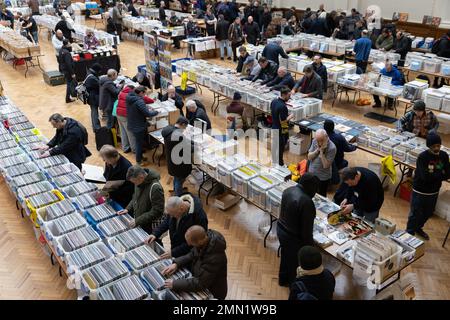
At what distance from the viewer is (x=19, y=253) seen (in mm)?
5832

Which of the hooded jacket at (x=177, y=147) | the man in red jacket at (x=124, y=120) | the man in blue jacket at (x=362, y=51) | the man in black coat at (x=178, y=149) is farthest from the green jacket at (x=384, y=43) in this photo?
the hooded jacket at (x=177, y=147)

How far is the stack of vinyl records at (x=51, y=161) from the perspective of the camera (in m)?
6.00

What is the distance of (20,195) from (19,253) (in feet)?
3.25

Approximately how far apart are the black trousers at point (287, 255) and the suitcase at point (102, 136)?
4841mm

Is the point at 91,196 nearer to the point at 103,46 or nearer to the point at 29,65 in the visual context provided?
the point at 103,46

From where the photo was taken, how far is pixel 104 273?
397cm

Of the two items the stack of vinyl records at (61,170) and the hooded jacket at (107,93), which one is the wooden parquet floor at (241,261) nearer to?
the stack of vinyl records at (61,170)

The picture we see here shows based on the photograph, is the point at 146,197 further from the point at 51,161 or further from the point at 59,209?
the point at 51,161

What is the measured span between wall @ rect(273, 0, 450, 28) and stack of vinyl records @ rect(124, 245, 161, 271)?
14619 mm

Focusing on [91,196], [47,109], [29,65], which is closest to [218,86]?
[47,109]

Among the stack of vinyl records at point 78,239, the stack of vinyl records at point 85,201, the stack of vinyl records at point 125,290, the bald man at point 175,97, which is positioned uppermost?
the bald man at point 175,97

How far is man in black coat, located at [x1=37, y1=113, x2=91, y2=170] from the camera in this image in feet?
20.5

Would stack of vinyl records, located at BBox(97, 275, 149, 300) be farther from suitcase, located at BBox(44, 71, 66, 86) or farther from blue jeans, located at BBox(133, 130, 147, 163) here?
suitcase, located at BBox(44, 71, 66, 86)
